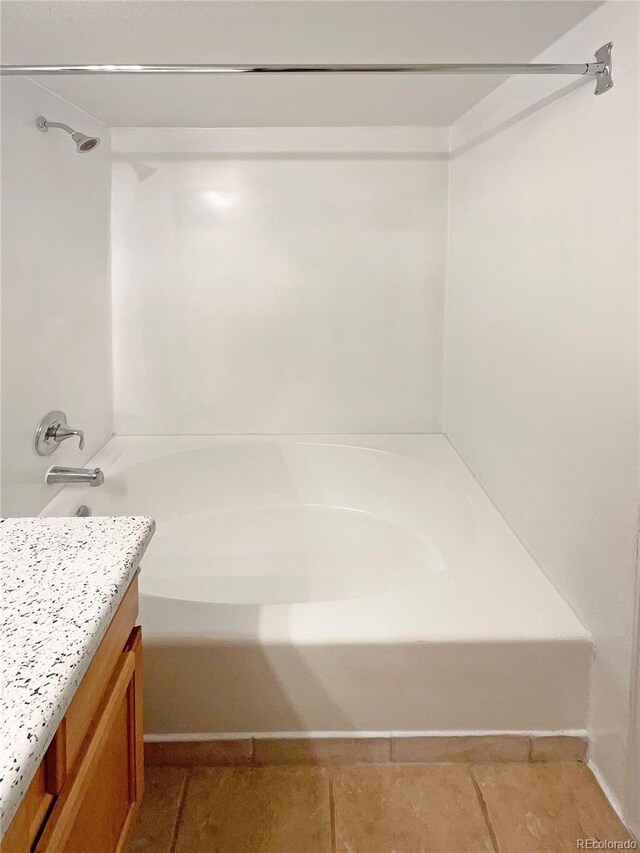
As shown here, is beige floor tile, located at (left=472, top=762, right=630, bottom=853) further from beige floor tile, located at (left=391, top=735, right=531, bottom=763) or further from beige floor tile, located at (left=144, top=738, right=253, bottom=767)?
beige floor tile, located at (left=144, top=738, right=253, bottom=767)

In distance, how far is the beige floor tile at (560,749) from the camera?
1571mm

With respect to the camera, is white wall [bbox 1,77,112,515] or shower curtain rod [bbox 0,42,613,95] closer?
shower curtain rod [bbox 0,42,613,95]

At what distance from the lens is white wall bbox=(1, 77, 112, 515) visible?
1883 millimetres

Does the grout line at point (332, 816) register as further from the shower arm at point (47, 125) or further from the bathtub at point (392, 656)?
the shower arm at point (47, 125)

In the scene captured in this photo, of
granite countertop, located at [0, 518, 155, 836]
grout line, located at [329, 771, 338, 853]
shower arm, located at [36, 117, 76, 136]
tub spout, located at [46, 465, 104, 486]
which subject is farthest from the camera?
tub spout, located at [46, 465, 104, 486]

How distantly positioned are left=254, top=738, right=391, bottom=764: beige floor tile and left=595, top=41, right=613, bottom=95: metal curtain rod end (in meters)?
1.54

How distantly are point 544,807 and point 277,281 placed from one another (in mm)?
2181

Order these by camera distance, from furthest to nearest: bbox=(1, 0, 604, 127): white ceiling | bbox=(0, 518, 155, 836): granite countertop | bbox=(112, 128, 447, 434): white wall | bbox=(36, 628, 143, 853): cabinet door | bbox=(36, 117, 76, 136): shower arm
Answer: bbox=(112, 128, 447, 434): white wall
bbox=(36, 117, 76, 136): shower arm
bbox=(1, 0, 604, 127): white ceiling
bbox=(36, 628, 143, 853): cabinet door
bbox=(0, 518, 155, 836): granite countertop

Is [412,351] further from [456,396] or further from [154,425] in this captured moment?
[154,425]

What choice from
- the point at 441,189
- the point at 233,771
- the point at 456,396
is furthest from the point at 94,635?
the point at 441,189

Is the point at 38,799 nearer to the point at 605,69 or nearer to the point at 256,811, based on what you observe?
the point at 256,811

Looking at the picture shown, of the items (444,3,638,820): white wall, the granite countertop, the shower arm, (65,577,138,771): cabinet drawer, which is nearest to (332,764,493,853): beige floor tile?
(444,3,638,820): white wall

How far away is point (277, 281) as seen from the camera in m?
2.91

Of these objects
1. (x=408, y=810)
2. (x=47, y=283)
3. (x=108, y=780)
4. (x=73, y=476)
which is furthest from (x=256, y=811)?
(x=47, y=283)
